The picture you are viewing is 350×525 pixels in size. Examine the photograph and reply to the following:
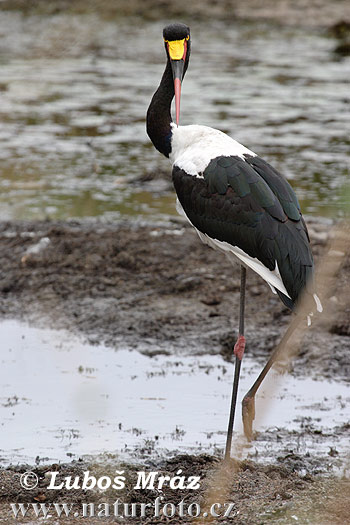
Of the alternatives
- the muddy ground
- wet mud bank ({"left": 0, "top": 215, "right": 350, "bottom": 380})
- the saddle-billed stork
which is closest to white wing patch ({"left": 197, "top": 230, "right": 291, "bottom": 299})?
the saddle-billed stork

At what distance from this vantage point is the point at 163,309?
20.2 ft

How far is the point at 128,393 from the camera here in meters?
5.11

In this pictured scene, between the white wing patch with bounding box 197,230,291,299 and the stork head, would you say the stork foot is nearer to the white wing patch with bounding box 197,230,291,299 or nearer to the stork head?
the white wing patch with bounding box 197,230,291,299

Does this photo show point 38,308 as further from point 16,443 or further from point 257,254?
point 257,254

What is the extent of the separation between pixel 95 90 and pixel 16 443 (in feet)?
31.2

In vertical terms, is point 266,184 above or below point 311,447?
above

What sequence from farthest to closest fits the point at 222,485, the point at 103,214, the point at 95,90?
the point at 95,90
the point at 103,214
the point at 222,485

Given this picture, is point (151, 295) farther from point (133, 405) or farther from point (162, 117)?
point (162, 117)

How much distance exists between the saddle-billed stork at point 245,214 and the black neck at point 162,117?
0.20 m

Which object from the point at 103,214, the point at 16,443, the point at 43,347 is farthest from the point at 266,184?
the point at 103,214

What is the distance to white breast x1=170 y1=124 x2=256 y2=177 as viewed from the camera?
4.51 meters

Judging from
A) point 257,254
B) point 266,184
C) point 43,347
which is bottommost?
point 43,347

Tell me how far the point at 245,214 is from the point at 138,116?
7775 millimetres

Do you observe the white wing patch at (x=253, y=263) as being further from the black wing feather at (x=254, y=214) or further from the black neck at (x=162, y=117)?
the black neck at (x=162, y=117)
